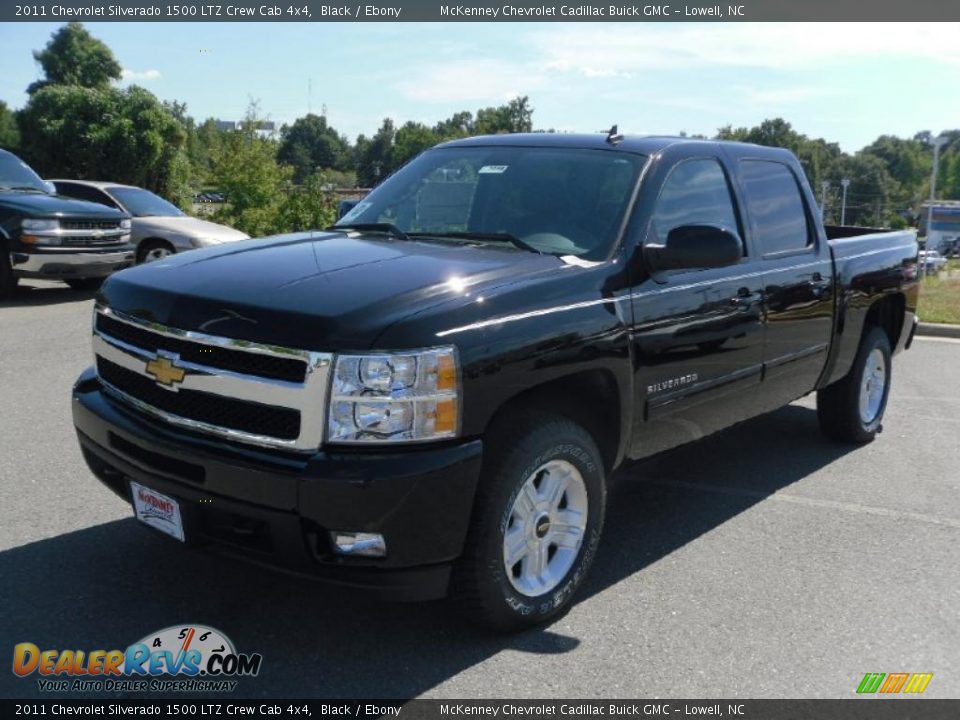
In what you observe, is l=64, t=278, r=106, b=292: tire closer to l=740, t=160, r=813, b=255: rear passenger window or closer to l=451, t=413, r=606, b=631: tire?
l=740, t=160, r=813, b=255: rear passenger window

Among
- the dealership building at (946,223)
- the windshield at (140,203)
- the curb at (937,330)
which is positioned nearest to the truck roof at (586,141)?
the curb at (937,330)

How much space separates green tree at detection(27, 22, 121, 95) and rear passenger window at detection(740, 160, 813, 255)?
45638 millimetres

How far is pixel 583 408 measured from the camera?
3975 millimetres

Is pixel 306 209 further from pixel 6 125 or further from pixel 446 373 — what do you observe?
pixel 6 125

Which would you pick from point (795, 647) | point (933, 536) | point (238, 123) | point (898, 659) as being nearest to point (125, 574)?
point (795, 647)

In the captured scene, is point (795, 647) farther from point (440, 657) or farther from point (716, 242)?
point (716, 242)

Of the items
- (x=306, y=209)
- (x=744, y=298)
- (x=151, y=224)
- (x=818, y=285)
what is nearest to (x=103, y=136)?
(x=306, y=209)

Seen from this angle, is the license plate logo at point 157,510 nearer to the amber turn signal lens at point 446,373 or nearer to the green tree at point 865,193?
the amber turn signal lens at point 446,373

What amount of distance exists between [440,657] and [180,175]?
30.4 metres

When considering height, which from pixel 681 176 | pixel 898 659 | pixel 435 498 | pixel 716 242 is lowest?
pixel 898 659

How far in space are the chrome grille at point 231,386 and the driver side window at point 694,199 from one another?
1.98 metres

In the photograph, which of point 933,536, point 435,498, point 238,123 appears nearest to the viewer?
point 435,498

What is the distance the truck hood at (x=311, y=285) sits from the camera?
10.4 ft

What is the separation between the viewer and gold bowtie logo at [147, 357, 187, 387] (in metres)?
3.41
